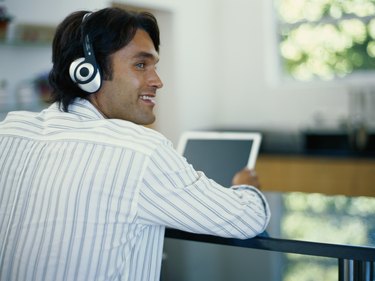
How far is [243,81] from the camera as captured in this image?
4848 millimetres

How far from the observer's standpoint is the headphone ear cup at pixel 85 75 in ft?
4.03

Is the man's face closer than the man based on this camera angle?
No

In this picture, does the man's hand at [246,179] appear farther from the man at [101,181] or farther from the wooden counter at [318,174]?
the wooden counter at [318,174]

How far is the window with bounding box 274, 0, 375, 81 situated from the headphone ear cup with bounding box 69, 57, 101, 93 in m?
3.59

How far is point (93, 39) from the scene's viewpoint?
1255 millimetres

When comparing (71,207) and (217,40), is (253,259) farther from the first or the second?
(217,40)

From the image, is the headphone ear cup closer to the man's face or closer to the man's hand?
the man's face

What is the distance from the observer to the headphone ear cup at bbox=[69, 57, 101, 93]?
Result: 123cm

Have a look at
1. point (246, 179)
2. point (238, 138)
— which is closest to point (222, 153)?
point (238, 138)

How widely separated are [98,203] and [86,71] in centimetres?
34

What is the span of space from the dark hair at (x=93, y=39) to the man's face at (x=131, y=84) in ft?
0.06

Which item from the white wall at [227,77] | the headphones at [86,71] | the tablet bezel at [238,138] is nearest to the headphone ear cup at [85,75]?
the headphones at [86,71]

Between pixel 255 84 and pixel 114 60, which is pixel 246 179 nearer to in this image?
pixel 114 60

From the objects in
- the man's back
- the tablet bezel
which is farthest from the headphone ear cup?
the tablet bezel
